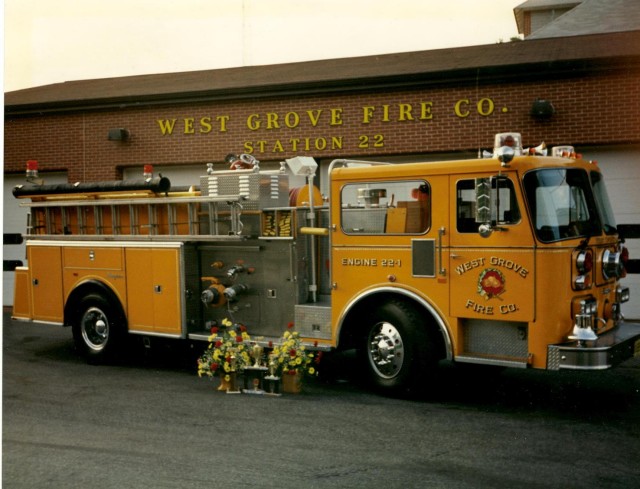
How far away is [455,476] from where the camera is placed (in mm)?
5309

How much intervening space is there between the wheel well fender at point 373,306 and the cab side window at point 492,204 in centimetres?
81

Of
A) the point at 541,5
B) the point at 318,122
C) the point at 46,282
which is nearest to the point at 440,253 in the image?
the point at 46,282

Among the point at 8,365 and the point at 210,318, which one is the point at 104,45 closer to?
the point at 210,318

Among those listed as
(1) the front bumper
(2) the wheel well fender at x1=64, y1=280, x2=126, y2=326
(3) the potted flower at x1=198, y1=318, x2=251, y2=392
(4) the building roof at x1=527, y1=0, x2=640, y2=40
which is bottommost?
(3) the potted flower at x1=198, y1=318, x2=251, y2=392

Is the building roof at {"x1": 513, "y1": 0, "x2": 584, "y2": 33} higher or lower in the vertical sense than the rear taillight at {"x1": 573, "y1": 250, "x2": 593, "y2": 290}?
higher

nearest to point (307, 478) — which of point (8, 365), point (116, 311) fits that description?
point (116, 311)

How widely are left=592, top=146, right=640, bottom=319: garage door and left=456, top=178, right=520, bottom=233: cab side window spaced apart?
18.2 feet

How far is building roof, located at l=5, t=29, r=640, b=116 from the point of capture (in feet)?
41.2

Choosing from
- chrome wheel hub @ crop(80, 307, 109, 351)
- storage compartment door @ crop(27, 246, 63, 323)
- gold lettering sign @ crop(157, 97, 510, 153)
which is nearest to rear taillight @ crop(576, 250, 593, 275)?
chrome wheel hub @ crop(80, 307, 109, 351)

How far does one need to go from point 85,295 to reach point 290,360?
3.48 metres

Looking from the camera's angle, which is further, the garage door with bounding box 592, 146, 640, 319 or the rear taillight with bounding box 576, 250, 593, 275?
the garage door with bounding box 592, 146, 640, 319

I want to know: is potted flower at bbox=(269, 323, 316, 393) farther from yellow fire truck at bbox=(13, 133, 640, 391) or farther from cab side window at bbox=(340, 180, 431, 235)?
cab side window at bbox=(340, 180, 431, 235)

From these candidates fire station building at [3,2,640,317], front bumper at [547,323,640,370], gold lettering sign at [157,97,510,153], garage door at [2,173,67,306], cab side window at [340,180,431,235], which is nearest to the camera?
front bumper at [547,323,640,370]

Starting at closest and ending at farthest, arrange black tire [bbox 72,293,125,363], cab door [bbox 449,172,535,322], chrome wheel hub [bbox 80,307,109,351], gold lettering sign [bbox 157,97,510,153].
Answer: cab door [bbox 449,172,535,322], black tire [bbox 72,293,125,363], chrome wheel hub [bbox 80,307,109,351], gold lettering sign [bbox 157,97,510,153]
